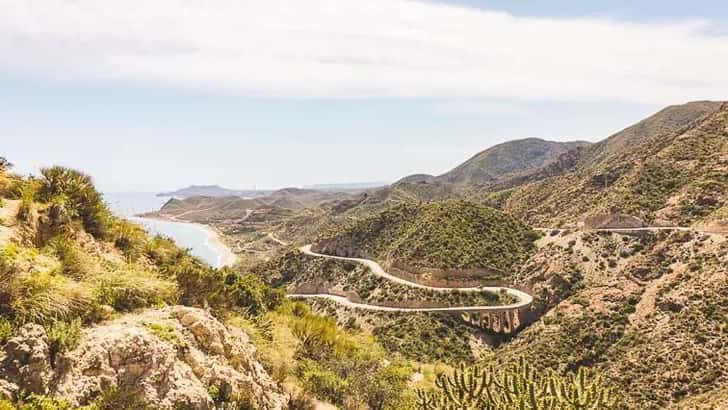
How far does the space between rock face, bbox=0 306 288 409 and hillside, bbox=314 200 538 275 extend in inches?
2015

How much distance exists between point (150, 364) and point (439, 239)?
5908 centimetres

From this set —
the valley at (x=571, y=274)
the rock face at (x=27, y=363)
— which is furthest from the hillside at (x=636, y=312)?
the rock face at (x=27, y=363)

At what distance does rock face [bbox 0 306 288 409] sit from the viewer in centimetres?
572

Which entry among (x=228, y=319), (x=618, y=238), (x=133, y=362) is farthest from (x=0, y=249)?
(x=618, y=238)

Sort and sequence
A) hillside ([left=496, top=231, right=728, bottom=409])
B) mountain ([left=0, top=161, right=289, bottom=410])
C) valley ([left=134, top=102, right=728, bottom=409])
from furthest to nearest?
valley ([left=134, top=102, right=728, bottom=409])
hillside ([left=496, top=231, right=728, bottom=409])
mountain ([left=0, top=161, right=289, bottom=410])

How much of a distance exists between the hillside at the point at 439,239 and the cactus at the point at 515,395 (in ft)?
150

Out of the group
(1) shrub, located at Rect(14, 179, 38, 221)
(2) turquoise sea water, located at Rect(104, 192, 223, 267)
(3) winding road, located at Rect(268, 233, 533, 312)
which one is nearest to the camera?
(1) shrub, located at Rect(14, 179, 38, 221)

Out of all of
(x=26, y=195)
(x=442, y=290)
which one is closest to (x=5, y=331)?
(x=26, y=195)

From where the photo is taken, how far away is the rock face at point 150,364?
5.72 meters

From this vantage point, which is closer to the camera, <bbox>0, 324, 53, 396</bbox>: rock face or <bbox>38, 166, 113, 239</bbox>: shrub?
<bbox>0, 324, 53, 396</bbox>: rock face

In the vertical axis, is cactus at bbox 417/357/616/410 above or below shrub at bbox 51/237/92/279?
below

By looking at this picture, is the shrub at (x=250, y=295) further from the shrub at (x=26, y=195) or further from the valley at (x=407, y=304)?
the shrub at (x=26, y=195)

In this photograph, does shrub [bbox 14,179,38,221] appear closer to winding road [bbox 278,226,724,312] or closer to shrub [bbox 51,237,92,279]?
shrub [bbox 51,237,92,279]

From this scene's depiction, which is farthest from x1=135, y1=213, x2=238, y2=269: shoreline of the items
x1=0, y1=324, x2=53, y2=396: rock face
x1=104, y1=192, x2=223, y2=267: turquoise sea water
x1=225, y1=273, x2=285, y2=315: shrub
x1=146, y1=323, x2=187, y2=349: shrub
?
x1=0, y1=324, x2=53, y2=396: rock face
